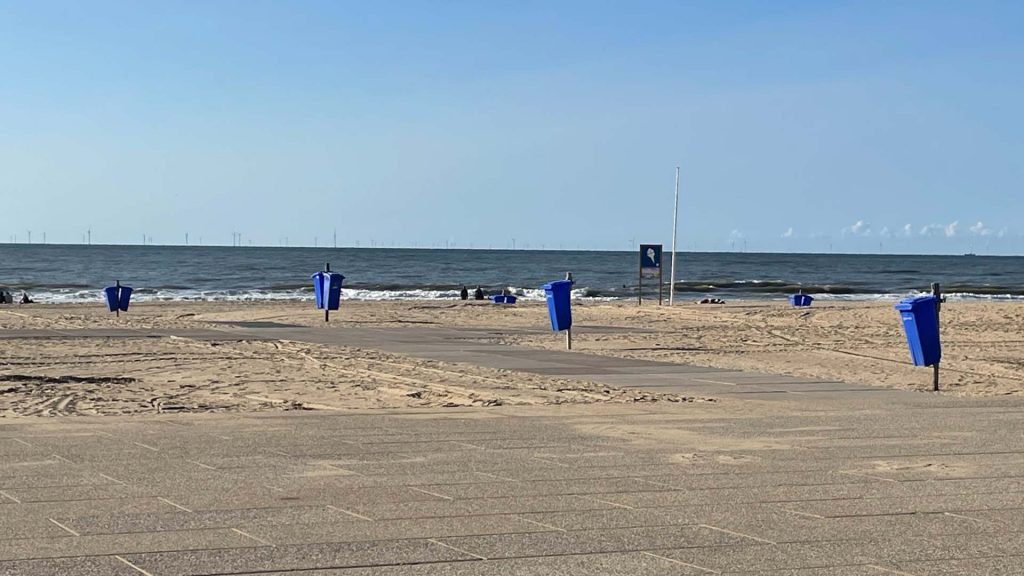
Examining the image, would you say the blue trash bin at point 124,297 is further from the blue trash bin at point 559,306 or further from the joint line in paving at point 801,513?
the joint line in paving at point 801,513

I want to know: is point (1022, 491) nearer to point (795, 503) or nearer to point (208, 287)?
point (795, 503)

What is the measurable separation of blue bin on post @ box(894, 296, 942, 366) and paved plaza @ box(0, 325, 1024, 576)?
248 centimetres

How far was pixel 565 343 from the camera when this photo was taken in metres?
A: 20.9

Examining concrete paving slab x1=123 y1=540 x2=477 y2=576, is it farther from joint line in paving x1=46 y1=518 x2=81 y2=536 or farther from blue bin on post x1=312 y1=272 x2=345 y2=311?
blue bin on post x1=312 y1=272 x2=345 y2=311

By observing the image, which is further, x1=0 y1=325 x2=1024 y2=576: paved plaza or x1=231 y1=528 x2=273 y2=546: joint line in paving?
x1=231 y1=528 x2=273 y2=546: joint line in paving

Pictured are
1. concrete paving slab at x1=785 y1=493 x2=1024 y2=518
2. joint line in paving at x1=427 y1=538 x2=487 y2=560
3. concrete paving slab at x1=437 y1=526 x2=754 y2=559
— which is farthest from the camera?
concrete paving slab at x1=785 y1=493 x2=1024 y2=518

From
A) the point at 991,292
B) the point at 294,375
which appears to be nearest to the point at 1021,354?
the point at 294,375

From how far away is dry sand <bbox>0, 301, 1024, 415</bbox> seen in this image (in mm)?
12062

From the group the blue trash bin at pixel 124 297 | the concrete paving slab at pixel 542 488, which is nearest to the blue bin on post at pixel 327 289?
the blue trash bin at pixel 124 297

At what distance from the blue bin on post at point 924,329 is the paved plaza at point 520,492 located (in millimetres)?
2484

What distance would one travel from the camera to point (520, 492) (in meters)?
6.92

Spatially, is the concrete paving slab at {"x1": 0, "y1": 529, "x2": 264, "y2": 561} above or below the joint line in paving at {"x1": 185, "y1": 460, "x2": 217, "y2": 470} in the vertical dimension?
above

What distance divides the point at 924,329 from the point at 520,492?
815cm

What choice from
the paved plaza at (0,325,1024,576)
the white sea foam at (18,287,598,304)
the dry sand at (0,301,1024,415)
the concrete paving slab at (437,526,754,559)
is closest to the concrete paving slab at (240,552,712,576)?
the paved plaza at (0,325,1024,576)
